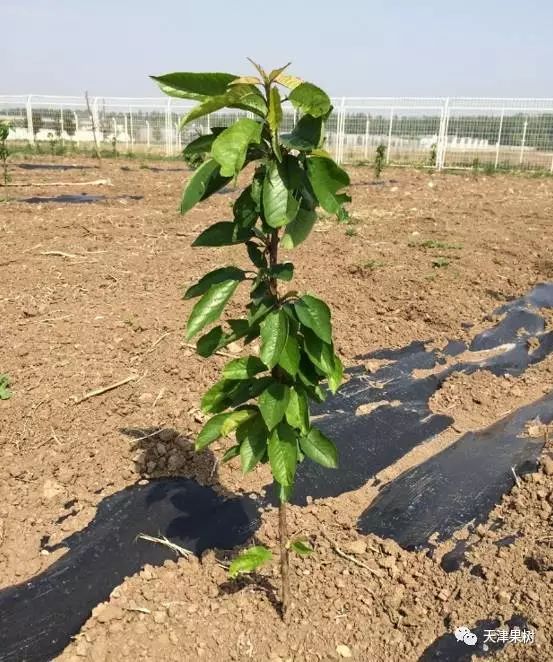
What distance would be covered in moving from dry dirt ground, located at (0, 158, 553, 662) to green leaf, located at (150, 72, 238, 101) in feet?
6.54

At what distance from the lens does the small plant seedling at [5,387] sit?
3928 millimetres

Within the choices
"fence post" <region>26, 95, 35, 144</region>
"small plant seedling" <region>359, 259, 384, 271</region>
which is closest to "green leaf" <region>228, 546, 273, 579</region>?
"small plant seedling" <region>359, 259, 384, 271</region>

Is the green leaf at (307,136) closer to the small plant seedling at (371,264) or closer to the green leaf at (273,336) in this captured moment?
the green leaf at (273,336)

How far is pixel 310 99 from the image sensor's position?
157cm

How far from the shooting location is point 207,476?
10.7 ft

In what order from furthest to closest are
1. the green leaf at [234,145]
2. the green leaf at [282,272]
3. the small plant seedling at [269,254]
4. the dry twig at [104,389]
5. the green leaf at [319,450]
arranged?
the dry twig at [104,389] → the green leaf at [319,450] → the green leaf at [282,272] → the small plant seedling at [269,254] → the green leaf at [234,145]

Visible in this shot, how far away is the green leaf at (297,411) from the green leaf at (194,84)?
993mm

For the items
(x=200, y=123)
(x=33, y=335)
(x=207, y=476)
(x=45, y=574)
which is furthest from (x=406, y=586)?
(x=200, y=123)

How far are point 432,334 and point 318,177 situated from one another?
3.78 metres

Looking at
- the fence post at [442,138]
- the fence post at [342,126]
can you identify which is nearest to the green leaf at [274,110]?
the fence post at [442,138]

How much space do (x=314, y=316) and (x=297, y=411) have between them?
0.36 m

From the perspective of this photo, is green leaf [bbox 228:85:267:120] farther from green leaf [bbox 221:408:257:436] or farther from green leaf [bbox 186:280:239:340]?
green leaf [bbox 221:408:257:436]

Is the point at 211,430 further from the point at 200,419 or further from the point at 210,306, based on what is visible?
the point at 200,419

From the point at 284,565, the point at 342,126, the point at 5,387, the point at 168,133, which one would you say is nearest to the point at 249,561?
the point at 284,565
